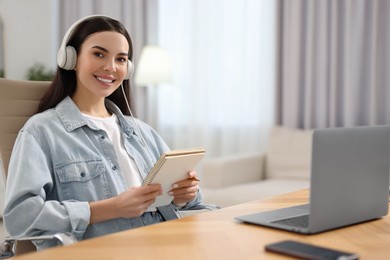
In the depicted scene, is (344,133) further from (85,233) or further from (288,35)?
(288,35)

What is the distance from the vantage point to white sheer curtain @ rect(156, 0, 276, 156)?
4.10 m

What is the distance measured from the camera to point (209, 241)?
110 centimetres

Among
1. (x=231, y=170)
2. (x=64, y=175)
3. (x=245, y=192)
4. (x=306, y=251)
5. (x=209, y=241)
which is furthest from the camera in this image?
(x=231, y=170)

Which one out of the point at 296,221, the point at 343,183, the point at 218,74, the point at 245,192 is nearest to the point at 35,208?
the point at 296,221

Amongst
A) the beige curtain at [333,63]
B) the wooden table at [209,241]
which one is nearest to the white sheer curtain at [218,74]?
the beige curtain at [333,63]

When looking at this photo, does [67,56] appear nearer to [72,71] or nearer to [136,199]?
[72,71]

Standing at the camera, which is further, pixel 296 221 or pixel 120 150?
pixel 120 150

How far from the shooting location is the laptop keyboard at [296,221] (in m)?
1.20

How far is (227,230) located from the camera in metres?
A: 1.19

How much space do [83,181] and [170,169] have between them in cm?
32

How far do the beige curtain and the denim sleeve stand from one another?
261 centimetres

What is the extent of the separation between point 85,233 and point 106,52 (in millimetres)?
607

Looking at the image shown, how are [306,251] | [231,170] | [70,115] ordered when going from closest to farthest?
[306,251], [70,115], [231,170]

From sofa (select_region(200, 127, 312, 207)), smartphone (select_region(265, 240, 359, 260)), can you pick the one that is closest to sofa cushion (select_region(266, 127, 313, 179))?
sofa (select_region(200, 127, 312, 207))
